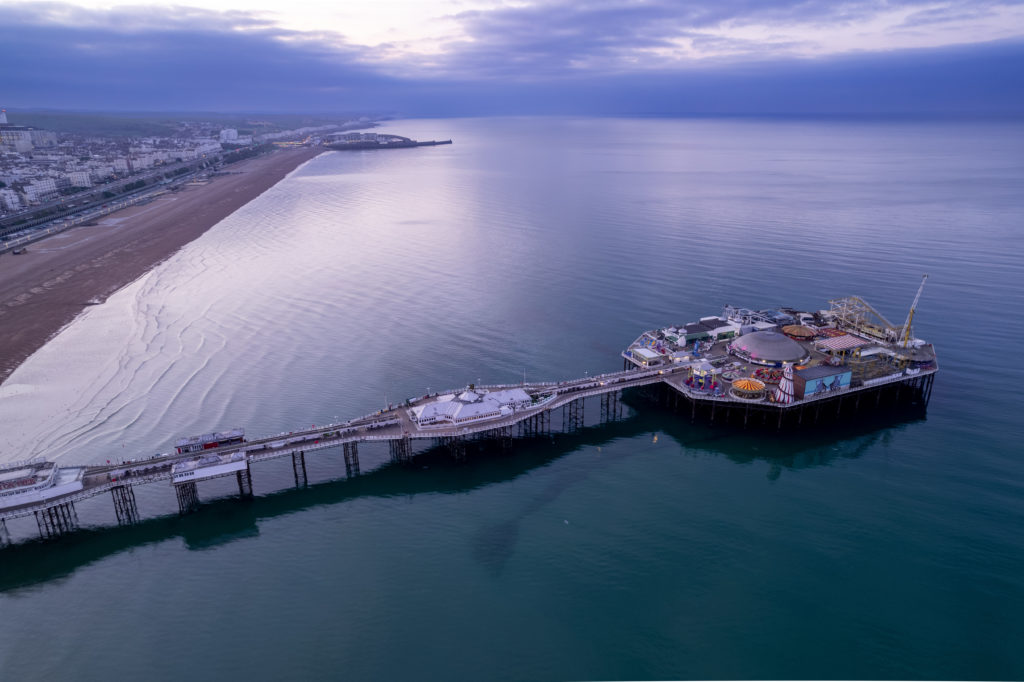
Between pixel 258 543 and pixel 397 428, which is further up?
pixel 397 428

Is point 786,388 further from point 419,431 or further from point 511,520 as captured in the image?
point 419,431

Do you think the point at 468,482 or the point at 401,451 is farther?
the point at 401,451

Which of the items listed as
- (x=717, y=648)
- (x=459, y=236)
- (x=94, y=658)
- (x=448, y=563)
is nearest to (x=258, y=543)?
(x=94, y=658)

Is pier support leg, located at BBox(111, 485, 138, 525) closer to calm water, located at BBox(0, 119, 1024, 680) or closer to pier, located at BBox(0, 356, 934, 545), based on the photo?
pier, located at BBox(0, 356, 934, 545)

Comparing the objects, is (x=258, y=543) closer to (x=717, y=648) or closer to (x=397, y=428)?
(x=397, y=428)

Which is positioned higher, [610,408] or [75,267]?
[75,267]

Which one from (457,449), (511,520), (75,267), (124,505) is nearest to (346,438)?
(457,449)

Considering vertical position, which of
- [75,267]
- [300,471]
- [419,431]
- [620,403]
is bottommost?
[300,471]
